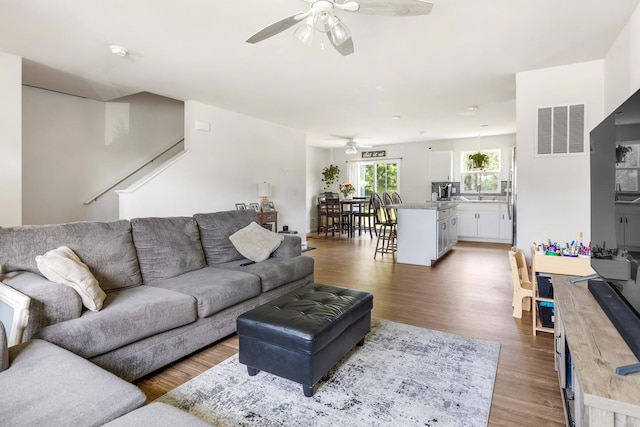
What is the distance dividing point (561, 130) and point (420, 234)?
7.73 feet

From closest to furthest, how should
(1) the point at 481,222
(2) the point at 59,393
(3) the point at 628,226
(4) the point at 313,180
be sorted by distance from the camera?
(2) the point at 59,393, (3) the point at 628,226, (1) the point at 481,222, (4) the point at 313,180

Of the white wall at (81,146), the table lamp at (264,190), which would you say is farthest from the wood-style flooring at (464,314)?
the white wall at (81,146)

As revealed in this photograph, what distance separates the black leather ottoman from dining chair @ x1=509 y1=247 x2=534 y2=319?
160cm

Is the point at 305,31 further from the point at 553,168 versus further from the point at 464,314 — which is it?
the point at 553,168

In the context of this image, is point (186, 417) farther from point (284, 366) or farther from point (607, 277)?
point (607, 277)

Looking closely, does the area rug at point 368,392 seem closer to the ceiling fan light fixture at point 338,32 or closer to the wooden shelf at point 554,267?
the wooden shelf at point 554,267

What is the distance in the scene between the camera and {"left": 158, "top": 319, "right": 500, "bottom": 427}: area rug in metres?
1.67

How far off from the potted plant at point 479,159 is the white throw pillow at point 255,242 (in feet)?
19.7

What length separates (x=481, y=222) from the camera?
7602 mm

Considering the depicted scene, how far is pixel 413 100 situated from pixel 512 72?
1376 millimetres

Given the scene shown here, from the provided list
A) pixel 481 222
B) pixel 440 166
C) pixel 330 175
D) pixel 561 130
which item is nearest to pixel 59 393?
pixel 561 130

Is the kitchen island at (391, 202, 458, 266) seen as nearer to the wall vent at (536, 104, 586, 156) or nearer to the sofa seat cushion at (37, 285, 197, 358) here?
the wall vent at (536, 104, 586, 156)

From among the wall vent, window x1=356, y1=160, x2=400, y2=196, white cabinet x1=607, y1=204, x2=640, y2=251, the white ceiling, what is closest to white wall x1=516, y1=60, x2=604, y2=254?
the wall vent

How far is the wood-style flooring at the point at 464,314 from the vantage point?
1.84 meters
